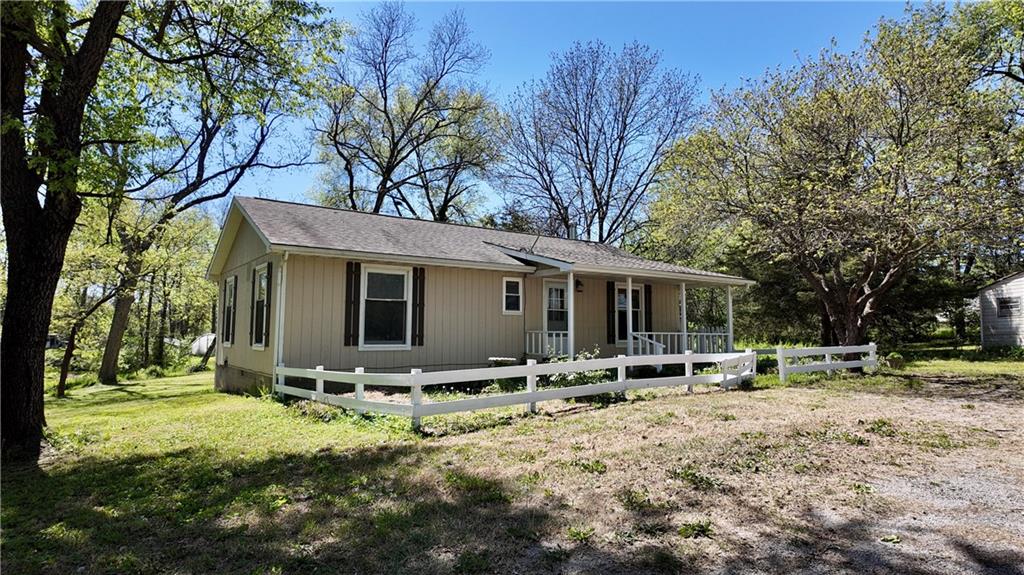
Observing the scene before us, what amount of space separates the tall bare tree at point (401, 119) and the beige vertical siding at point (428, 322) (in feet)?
54.0

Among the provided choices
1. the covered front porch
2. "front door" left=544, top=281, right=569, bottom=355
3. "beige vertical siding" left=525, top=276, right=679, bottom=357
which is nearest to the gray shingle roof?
the covered front porch

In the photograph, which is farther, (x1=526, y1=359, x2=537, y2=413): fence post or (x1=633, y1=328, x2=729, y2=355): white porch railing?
(x1=633, y1=328, x2=729, y2=355): white porch railing

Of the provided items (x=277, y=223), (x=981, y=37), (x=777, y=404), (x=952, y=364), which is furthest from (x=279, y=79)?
(x=981, y=37)

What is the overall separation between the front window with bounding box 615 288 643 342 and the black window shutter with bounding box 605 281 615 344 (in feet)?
0.42

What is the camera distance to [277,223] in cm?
1088

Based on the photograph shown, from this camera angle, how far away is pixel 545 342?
1277cm

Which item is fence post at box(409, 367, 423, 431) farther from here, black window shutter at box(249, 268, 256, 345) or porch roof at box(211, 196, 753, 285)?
black window shutter at box(249, 268, 256, 345)

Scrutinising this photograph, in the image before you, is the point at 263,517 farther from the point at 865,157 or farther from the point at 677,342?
the point at 865,157

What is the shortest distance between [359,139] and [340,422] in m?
23.1

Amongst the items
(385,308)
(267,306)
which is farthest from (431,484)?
(267,306)

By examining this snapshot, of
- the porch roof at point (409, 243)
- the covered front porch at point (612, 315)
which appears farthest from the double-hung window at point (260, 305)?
the covered front porch at point (612, 315)

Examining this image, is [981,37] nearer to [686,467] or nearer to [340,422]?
[686,467]

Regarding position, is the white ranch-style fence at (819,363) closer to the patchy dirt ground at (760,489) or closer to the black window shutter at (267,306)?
the patchy dirt ground at (760,489)

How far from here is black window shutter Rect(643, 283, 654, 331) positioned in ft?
50.5
